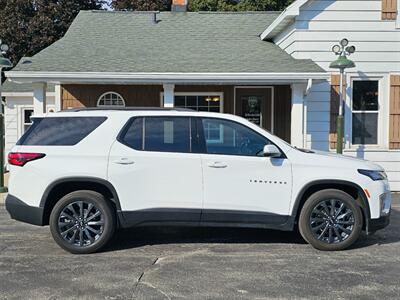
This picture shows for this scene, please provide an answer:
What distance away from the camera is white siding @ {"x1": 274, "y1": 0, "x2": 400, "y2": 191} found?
477 inches

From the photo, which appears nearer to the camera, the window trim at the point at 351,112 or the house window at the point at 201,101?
the window trim at the point at 351,112

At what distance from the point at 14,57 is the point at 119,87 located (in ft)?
51.1

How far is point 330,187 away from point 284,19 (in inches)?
259

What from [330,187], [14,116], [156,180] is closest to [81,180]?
[156,180]

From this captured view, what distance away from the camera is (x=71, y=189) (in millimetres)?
6848

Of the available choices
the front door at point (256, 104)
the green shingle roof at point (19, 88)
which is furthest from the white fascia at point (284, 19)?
the green shingle roof at point (19, 88)

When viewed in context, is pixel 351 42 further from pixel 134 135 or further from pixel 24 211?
pixel 24 211

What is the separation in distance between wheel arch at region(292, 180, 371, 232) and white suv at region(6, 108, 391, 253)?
0.01 metres

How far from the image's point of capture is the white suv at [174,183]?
6633 millimetres

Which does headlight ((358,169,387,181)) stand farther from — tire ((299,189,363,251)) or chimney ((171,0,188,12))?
chimney ((171,0,188,12))

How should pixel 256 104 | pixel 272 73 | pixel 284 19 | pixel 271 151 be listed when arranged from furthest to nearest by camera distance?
pixel 256 104, pixel 284 19, pixel 272 73, pixel 271 151

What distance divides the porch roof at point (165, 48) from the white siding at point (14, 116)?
4.13m

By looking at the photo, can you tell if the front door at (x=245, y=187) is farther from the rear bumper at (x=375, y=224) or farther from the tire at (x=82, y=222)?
the tire at (x=82, y=222)

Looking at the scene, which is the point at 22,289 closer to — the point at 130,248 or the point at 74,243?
the point at 74,243
